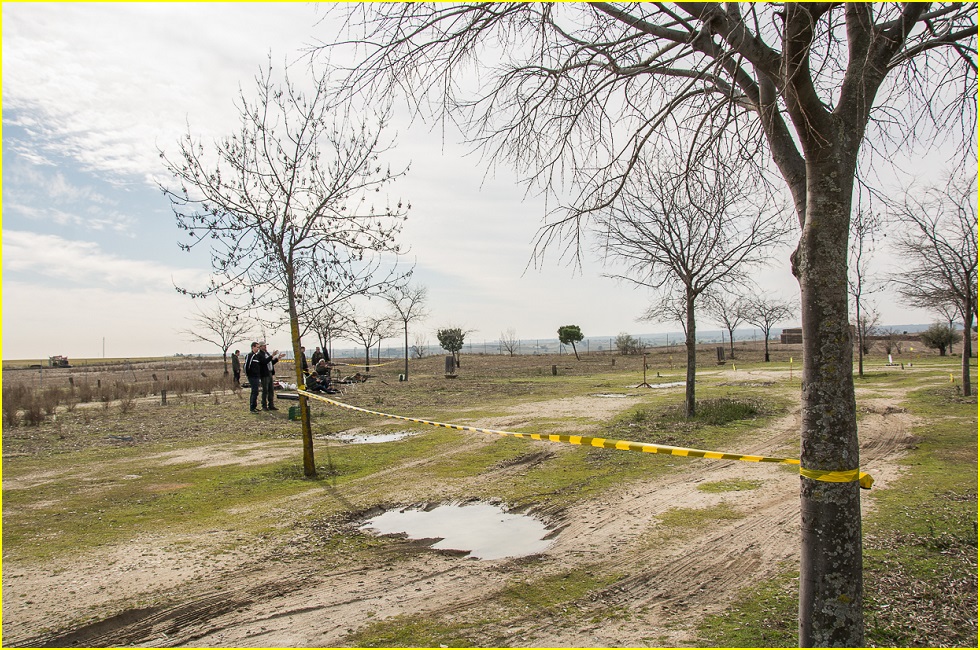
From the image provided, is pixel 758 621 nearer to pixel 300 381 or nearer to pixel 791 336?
pixel 300 381

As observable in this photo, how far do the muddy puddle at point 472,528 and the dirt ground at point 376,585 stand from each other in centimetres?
21

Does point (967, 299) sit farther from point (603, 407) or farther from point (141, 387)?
point (141, 387)

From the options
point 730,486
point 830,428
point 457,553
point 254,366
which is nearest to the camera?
point 830,428

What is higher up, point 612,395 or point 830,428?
point 830,428

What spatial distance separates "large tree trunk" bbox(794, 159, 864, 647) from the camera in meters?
3.14

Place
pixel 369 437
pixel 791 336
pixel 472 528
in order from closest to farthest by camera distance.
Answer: pixel 472 528
pixel 369 437
pixel 791 336

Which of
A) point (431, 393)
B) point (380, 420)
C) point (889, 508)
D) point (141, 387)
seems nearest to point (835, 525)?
point (889, 508)

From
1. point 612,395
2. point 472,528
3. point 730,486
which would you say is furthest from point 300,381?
point 612,395

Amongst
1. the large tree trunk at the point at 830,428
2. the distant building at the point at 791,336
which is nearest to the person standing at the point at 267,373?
the large tree trunk at the point at 830,428

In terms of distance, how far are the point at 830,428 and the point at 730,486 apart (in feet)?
16.2

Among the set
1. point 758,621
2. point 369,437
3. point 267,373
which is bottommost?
point 369,437

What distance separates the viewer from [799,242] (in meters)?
3.34

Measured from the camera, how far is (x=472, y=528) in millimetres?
6480

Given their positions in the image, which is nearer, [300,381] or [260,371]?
[300,381]
